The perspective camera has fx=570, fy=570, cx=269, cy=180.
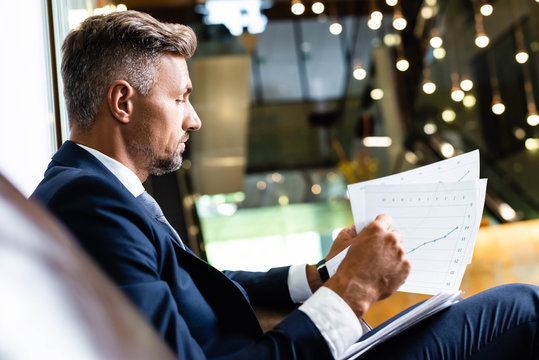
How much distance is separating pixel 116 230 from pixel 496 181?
802 centimetres

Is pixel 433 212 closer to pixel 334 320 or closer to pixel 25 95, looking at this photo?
pixel 334 320

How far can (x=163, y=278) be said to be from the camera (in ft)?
3.34

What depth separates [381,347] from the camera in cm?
114

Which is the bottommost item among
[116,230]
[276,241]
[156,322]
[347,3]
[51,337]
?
[276,241]

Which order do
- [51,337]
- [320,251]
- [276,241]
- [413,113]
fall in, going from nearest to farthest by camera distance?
[51,337]
[320,251]
[276,241]
[413,113]

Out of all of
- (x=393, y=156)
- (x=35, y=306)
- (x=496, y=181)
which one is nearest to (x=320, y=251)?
(x=496, y=181)

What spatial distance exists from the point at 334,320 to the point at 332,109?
37.8ft

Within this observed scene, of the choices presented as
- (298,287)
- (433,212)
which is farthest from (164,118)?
(433,212)

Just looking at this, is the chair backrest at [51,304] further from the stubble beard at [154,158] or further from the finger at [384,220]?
the stubble beard at [154,158]

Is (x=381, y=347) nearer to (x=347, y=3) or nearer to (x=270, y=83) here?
(x=347, y=3)

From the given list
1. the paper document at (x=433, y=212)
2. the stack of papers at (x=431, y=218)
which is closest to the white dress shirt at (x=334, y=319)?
the stack of papers at (x=431, y=218)

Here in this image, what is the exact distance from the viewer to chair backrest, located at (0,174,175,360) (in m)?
0.26

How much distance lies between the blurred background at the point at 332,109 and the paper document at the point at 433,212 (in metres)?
4.13

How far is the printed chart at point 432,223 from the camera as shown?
108 centimetres
